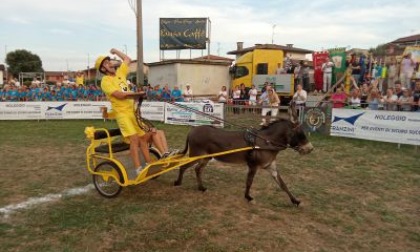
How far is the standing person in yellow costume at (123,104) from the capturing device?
566 cm

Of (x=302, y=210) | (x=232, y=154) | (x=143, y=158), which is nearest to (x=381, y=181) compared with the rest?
(x=302, y=210)

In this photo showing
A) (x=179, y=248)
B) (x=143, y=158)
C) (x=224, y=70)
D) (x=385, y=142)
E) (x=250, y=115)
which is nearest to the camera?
(x=179, y=248)

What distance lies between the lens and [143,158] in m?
6.23

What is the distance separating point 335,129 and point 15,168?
30.6 feet

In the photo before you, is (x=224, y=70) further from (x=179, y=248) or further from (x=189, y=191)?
(x=179, y=248)

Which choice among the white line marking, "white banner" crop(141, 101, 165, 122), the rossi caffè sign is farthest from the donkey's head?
the rossi caffè sign

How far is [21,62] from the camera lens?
6588cm

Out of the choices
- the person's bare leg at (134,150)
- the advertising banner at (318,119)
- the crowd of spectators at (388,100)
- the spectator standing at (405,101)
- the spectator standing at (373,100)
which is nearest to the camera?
the person's bare leg at (134,150)

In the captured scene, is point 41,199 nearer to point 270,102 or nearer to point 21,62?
point 270,102

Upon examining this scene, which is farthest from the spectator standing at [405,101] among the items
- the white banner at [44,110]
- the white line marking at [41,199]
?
the white banner at [44,110]

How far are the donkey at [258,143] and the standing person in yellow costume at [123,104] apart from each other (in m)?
0.88

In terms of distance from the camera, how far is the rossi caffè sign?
26203mm

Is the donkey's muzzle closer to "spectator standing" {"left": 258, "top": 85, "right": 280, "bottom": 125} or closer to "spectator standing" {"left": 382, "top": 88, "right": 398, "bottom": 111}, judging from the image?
"spectator standing" {"left": 258, "top": 85, "right": 280, "bottom": 125}

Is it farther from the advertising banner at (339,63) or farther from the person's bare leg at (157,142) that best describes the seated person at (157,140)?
the advertising banner at (339,63)
